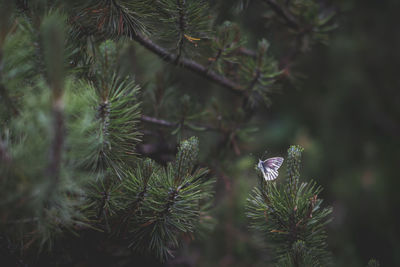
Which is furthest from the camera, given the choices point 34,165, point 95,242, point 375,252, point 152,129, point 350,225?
point 350,225

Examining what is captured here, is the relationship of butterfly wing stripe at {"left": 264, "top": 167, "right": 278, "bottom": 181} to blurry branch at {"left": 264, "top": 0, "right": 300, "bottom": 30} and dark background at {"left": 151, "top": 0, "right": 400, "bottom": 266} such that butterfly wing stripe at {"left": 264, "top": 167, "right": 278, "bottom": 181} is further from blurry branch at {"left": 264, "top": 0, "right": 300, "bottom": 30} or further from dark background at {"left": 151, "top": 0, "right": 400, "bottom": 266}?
dark background at {"left": 151, "top": 0, "right": 400, "bottom": 266}

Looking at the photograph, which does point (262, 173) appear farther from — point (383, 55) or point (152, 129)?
point (383, 55)

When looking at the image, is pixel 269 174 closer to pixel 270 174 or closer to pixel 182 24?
pixel 270 174

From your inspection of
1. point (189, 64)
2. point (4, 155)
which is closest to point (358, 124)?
point (189, 64)

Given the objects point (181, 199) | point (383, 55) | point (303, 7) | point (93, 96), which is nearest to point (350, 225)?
point (383, 55)

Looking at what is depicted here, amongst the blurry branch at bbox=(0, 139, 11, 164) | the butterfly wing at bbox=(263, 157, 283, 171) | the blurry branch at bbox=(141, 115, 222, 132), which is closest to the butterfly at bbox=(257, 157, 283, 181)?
the butterfly wing at bbox=(263, 157, 283, 171)
